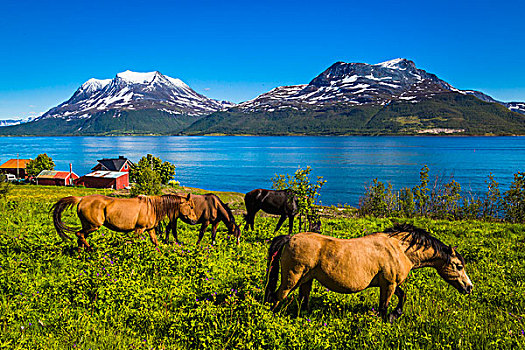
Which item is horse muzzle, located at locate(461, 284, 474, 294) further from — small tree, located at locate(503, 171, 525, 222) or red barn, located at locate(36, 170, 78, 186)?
red barn, located at locate(36, 170, 78, 186)

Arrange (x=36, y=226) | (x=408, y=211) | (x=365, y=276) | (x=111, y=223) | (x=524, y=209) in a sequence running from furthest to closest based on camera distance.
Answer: (x=408, y=211)
(x=524, y=209)
(x=36, y=226)
(x=111, y=223)
(x=365, y=276)

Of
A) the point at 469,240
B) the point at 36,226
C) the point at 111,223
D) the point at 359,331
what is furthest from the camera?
the point at 469,240

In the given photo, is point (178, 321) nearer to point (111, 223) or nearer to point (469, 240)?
point (111, 223)

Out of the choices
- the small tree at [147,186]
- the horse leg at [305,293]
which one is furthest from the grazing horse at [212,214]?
the small tree at [147,186]

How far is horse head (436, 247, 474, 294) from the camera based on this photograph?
7.01 metres

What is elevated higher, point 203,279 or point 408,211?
point 203,279

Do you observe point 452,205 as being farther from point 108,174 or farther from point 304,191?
point 108,174

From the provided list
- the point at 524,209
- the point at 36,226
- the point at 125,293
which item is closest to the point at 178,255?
the point at 125,293

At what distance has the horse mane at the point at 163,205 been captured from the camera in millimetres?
10805

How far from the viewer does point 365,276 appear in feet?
20.9

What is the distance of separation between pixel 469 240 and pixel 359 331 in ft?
36.0

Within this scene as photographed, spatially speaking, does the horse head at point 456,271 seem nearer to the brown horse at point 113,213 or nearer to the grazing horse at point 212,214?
the grazing horse at point 212,214

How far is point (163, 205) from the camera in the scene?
11.1 meters

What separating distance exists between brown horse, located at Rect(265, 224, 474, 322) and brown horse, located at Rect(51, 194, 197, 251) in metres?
5.12
